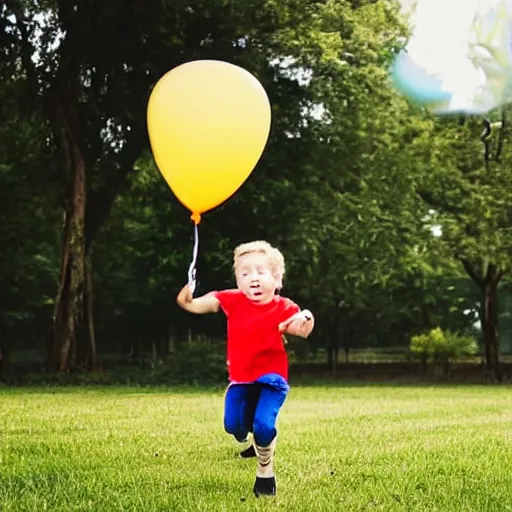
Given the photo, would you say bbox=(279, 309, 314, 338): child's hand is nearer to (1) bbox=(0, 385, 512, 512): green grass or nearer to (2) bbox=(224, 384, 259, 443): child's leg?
(2) bbox=(224, 384, 259, 443): child's leg

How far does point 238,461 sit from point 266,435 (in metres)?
1.38

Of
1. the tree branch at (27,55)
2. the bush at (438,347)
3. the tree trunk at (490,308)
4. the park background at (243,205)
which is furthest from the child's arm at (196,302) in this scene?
the bush at (438,347)

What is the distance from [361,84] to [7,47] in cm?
799

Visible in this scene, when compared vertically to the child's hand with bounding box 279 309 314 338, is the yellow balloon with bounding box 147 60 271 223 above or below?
above

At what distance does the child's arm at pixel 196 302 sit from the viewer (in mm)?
→ 5512

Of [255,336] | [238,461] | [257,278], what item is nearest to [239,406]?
[255,336]

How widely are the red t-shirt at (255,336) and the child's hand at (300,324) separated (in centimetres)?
16

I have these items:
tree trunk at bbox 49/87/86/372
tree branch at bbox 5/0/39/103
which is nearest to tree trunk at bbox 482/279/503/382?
tree trunk at bbox 49/87/86/372

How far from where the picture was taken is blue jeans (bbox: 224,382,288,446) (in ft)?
17.9

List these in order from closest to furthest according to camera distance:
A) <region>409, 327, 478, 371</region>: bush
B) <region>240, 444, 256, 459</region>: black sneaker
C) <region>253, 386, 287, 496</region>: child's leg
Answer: <region>253, 386, 287, 496</region>: child's leg < <region>240, 444, 256, 459</region>: black sneaker < <region>409, 327, 478, 371</region>: bush

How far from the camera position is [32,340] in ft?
124

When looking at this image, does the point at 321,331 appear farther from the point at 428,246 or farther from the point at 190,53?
the point at 190,53

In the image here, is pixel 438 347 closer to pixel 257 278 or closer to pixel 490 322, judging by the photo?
pixel 490 322

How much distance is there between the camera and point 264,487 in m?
5.35
